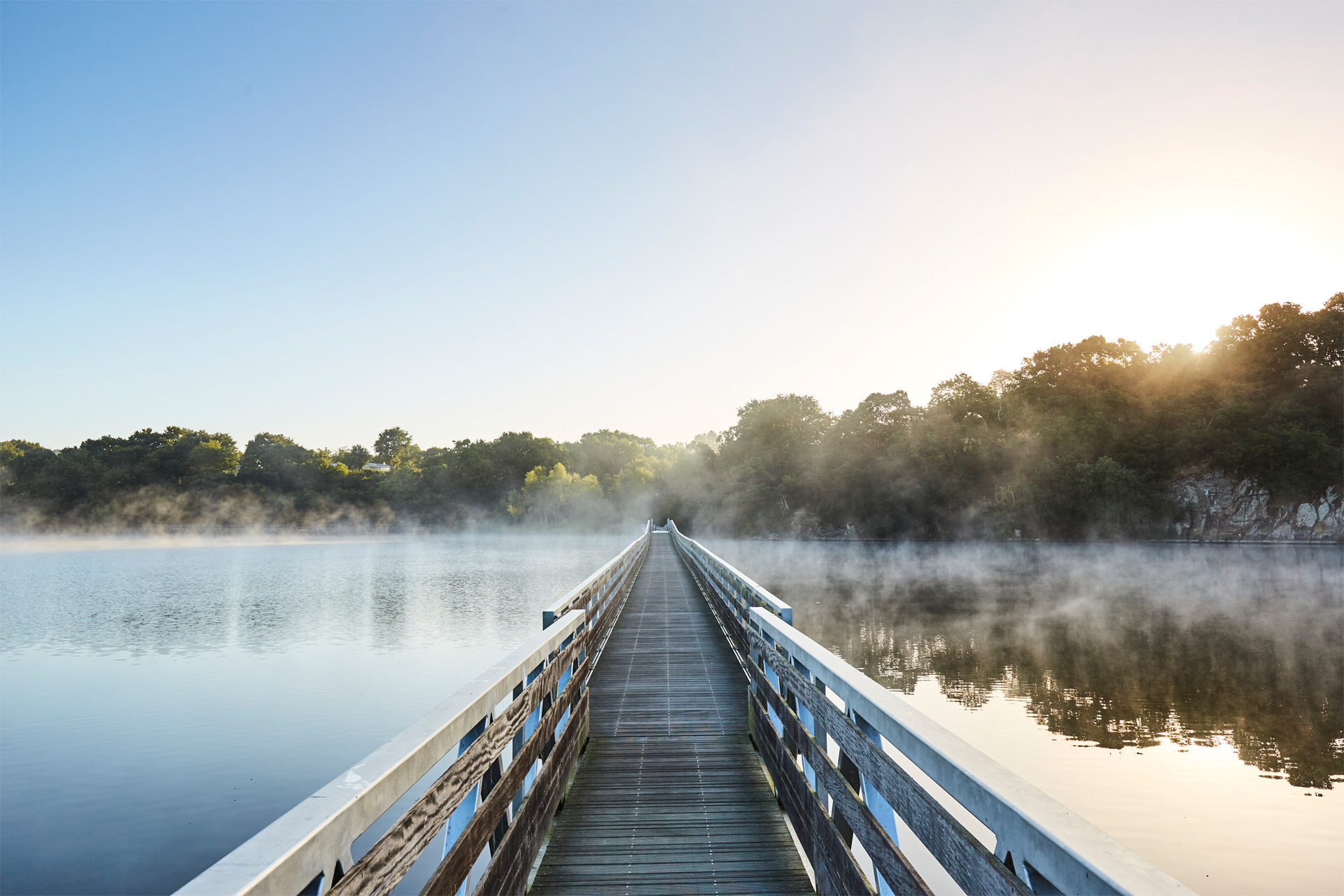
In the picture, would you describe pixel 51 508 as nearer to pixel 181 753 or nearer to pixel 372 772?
pixel 181 753

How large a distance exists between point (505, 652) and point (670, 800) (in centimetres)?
1191

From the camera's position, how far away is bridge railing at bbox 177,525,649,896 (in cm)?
119

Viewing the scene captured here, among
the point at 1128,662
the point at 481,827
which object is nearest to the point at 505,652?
the point at 1128,662

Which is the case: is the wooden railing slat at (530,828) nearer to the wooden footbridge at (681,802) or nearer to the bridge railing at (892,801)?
the wooden footbridge at (681,802)

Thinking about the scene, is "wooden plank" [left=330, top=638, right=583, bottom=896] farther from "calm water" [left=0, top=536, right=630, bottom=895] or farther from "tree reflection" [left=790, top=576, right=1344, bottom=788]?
"tree reflection" [left=790, top=576, right=1344, bottom=788]

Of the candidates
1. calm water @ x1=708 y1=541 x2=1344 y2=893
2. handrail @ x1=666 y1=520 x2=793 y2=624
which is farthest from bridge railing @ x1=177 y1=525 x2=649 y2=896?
calm water @ x1=708 y1=541 x2=1344 y2=893

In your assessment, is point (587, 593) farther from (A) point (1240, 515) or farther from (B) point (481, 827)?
(A) point (1240, 515)

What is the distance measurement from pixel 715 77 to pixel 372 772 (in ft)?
75.0

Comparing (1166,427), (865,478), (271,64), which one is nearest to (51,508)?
(271,64)

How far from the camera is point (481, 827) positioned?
2299mm

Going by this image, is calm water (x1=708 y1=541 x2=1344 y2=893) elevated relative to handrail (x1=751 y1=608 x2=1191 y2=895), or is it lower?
lower

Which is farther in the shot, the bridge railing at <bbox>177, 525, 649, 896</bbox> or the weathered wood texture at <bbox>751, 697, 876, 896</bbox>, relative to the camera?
the weathered wood texture at <bbox>751, 697, 876, 896</bbox>

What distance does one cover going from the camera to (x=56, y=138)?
1273 inches

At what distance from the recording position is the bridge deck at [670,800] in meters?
3.23
